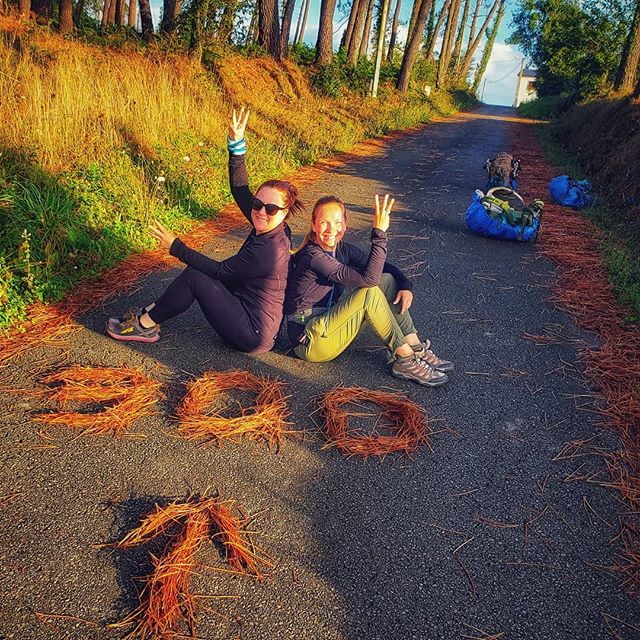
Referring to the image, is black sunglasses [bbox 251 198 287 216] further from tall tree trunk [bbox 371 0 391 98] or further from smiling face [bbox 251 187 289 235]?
tall tree trunk [bbox 371 0 391 98]

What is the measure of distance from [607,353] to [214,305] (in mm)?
2818

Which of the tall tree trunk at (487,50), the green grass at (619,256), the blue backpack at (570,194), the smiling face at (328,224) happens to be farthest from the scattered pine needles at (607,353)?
the tall tree trunk at (487,50)

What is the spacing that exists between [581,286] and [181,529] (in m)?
4.33

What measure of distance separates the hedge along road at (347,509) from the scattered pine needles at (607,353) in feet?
0.34

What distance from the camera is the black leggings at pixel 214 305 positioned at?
3.14m

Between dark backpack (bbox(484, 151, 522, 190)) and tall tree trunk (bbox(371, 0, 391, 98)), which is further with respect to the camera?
tall tree trunk (bbox(371, 0, 391, 98))

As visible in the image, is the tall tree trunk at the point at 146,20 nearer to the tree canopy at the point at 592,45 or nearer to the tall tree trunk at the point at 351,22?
the tall tree trunk at the point at 351,22

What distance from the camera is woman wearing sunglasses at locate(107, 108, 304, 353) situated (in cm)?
306

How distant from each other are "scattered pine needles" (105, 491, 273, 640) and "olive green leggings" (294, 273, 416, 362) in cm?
127

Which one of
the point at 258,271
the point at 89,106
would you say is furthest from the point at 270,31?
the point at 258,271

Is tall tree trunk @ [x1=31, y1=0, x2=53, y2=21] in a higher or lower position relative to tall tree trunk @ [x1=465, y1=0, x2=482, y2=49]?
lower

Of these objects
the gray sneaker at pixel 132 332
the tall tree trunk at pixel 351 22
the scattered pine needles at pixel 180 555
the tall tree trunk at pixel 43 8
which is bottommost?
the scattered pine needles at pixel 180 555

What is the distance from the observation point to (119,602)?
1.78 meters

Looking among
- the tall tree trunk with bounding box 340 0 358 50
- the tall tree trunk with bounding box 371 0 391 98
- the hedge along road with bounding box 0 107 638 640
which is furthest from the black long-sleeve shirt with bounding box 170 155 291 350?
the tall tree trunk with bounding box 340 0 358 50
